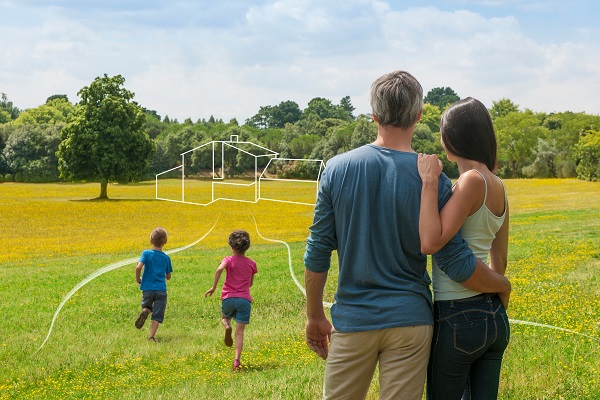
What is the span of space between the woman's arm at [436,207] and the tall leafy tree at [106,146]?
34726 mm

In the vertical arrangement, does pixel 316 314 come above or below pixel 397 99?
below

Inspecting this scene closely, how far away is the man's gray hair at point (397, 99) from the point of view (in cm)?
270

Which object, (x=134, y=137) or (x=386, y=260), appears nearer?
(x=386, y=260)

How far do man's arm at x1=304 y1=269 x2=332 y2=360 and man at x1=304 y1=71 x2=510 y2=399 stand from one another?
11cm

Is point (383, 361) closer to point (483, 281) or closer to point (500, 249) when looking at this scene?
point (483, 281)

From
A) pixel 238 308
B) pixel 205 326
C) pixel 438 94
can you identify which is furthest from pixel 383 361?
pixel 438 94

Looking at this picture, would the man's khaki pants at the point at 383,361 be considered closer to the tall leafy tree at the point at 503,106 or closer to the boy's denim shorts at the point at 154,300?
the boy's denim shorts at the point at 154,300

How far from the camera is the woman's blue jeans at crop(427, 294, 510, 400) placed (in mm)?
2709

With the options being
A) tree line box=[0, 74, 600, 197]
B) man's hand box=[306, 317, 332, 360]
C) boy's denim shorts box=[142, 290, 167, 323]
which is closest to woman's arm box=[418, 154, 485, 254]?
man's hand box=[306, 317, 332, 360]

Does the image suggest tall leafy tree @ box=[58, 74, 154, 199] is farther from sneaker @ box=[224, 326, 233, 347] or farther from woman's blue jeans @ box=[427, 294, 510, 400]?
woman's blue jeans @ box=[427, 294, 510, 400]

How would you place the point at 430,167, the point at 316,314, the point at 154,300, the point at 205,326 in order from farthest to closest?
1. the point at 205,326
2. the point at 154,300
3. the point at 316,314
4. the point at 430,167

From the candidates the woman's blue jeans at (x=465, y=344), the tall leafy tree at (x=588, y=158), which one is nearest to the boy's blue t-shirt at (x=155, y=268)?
the woman's blue jeans at (x=465, y=344)

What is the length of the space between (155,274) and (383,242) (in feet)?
19.0

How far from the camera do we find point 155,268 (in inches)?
317
